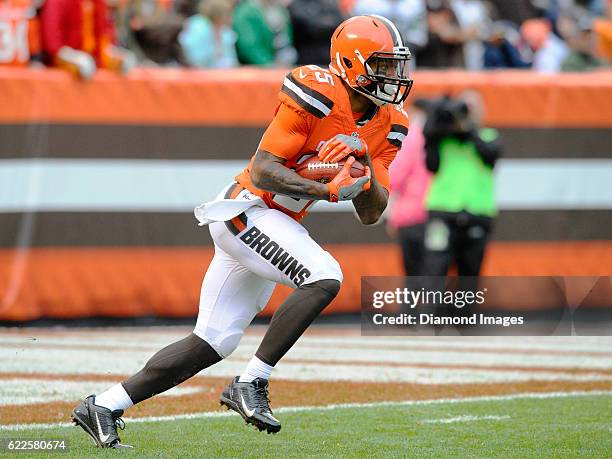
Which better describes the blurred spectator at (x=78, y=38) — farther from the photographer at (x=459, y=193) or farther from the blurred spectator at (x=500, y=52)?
the blurred spectator at (x=500, y=52)

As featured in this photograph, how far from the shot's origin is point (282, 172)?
520 cm

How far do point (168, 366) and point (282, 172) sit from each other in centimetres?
97

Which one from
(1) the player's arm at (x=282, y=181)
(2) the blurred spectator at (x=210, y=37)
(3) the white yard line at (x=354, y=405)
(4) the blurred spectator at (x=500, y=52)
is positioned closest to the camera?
(1) the player's arm at (x=282, y=181)

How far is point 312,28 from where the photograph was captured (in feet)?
39.3

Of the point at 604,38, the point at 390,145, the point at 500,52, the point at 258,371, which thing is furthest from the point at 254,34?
the point at 258,371

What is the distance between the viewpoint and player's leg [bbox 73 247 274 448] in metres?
5.46

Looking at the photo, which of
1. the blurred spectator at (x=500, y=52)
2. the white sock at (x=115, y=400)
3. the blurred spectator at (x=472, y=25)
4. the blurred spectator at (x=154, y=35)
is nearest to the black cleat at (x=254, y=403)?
the white sock at (x=115, y=400)

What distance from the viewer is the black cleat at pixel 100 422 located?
542 cm

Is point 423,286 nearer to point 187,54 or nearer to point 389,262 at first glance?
point 389,262

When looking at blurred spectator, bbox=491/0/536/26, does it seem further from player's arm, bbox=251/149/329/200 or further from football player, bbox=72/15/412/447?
player's arm, bbox=251/149/329/200

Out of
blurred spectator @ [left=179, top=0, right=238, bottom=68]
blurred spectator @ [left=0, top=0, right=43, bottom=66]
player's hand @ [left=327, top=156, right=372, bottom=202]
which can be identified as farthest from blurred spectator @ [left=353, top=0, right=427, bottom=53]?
player's hand @ [left=327, top=156, right=372, bottom=202]

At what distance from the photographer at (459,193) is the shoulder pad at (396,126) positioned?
430 centimetres

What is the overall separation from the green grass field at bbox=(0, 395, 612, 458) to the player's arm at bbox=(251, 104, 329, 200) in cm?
110

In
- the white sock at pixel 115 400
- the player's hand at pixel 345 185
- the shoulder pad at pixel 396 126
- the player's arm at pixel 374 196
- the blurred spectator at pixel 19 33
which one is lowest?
the white sock at pixel 115 400
